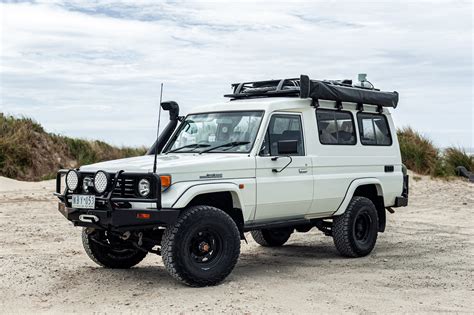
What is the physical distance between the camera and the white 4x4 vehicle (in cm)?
740

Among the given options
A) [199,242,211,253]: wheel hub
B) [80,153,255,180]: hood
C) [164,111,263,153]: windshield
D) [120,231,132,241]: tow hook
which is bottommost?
[199,242,211,253]: wheel hub

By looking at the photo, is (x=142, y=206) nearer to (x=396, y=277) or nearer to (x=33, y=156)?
(x=396, y=277)

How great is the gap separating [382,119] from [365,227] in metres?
1.70

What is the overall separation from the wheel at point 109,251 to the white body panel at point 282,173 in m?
1.00

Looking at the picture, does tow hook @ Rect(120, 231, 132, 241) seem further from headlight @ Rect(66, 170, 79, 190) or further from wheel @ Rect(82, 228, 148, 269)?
headlight @ Rect(66, 170, 79, 190)

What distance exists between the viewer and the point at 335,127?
31.8ft

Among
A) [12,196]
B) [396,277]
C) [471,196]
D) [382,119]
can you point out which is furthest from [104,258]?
[471,196]

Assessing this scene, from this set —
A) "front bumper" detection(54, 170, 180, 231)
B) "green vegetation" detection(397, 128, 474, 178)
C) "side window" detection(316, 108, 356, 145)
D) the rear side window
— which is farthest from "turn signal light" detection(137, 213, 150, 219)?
"green vegetation" detection(397, 128, 474, 178)

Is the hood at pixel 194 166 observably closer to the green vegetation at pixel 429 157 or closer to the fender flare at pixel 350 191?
the fender flare at pixel 350 191

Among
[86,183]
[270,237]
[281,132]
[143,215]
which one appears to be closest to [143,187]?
[143,215]

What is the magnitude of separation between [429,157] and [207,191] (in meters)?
15.2

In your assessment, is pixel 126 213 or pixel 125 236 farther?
pixel 125 236

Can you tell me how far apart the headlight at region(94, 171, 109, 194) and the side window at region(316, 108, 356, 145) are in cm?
316

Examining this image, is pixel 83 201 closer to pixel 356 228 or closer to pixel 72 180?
pixel 72 180
